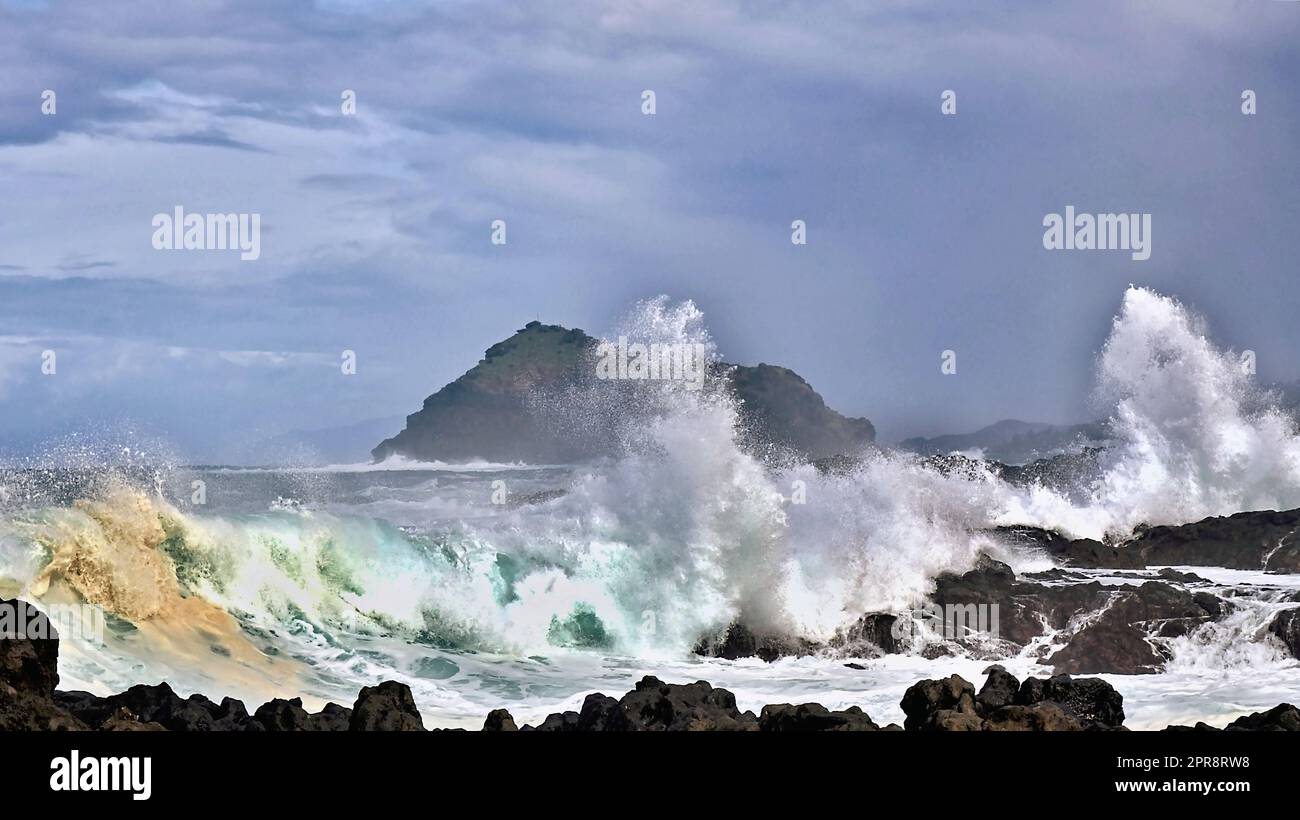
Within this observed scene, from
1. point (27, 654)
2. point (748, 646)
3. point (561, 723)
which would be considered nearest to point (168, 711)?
point (27, 654)

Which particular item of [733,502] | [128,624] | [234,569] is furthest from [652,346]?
[128,624]

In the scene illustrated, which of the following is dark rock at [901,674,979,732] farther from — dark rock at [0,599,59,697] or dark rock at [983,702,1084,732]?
dark rock at [0,599,59,697]

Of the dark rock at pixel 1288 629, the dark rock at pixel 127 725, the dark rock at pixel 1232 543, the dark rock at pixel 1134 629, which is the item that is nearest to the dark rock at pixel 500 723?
the dark rock at pixel 127 725

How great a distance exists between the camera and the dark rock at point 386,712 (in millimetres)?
13453

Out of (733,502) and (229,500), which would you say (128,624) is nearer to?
(733,502)

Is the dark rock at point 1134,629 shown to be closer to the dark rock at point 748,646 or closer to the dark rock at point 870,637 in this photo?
the dark rock at point 870,637

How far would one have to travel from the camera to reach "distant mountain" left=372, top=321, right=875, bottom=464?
7369 cm

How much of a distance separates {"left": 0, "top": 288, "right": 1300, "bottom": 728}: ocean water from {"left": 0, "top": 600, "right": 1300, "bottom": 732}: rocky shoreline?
3864 mm

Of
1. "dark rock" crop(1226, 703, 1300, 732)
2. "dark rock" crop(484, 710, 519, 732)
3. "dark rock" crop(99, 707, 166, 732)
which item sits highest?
"dark rock" crop(99, 707, 166, 732)

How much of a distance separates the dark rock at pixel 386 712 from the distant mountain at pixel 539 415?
56907 millimetres

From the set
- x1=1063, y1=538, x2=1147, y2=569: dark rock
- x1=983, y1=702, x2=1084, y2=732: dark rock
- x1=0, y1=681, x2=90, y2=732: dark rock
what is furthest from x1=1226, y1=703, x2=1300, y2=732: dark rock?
x1=1063, y1=538, x2=1147, y2=569: dark rock

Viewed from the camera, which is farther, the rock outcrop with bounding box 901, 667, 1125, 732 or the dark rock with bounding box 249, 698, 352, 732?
the dark rock with bounding box 249, 698, 352, 732
